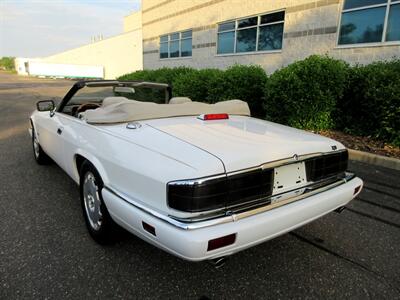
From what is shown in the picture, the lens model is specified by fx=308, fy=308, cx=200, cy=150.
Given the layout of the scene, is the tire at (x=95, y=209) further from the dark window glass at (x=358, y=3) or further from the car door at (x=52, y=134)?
the dark window glass at (x=358, y=3)

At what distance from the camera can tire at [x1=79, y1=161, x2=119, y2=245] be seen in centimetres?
252

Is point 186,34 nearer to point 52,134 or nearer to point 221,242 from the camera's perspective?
point 52,134

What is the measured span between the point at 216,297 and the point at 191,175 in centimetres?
93

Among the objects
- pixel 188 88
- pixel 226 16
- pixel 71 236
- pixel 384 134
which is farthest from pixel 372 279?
pixel 226 16

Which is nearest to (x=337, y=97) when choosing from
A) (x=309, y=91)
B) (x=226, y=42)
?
(x=309, y=91)

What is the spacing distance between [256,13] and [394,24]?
17.9 ft

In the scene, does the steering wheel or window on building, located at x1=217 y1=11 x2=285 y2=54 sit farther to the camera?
window on building, located at x1=217 y1=11 x2=285 y2=54

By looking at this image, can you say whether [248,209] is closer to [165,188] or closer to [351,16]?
[165,188]

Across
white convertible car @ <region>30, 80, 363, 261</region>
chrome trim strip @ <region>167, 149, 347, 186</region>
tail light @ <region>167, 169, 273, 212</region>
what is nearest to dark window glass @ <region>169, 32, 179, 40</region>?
white convertible car @ <region>30, 80, 363, 261</region>

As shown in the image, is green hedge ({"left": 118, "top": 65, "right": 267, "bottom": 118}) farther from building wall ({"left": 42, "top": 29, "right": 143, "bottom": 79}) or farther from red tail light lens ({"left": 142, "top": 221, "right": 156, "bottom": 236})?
building wall ({"left": 42, "top": 29, "right": 143, "bottom": 79})

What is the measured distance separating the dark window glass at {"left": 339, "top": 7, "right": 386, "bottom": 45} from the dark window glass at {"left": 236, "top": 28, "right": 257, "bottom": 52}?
387cm

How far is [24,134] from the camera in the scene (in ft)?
24.2

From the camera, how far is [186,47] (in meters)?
17.0

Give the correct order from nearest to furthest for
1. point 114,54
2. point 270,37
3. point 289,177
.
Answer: point 289,177 < point 270,37 < point 114,54
